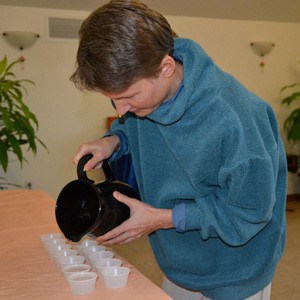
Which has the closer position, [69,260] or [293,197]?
[69,260]

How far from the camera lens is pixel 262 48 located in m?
4.45

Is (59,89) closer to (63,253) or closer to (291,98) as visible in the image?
(291,98)

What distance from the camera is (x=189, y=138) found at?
963 millimetres

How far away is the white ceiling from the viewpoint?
3.66 metres

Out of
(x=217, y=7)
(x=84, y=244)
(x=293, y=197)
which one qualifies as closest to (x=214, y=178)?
(x=84, y=244)

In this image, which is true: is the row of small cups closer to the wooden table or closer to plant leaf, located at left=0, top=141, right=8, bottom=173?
the wooden table

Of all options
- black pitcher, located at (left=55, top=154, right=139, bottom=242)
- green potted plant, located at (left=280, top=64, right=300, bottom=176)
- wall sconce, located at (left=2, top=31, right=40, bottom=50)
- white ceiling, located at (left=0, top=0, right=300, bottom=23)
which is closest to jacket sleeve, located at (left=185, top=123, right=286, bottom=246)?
black pitcher, located at (left=55, top=154, right=139, bottom=242)

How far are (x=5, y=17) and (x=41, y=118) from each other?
2.74ft

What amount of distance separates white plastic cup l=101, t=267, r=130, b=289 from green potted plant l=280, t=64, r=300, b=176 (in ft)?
12.2

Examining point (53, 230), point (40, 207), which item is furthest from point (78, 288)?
point (40, 207)

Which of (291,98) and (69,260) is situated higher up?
(69,260)

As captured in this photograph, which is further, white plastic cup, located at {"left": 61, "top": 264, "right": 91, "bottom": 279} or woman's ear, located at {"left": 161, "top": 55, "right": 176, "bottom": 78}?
white plastic cup, located at {"left": 61, "top": 264, "right": 91, "bottom": 279}

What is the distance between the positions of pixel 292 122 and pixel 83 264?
381cm

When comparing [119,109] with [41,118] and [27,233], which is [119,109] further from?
[41,118]
